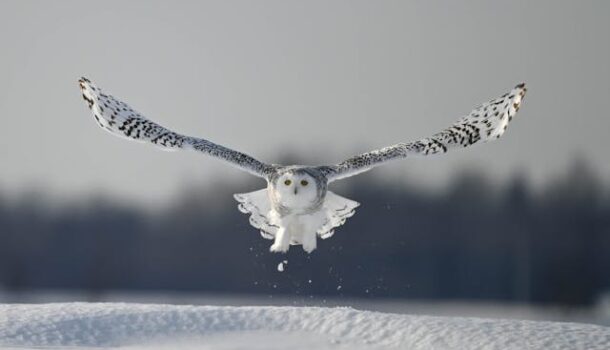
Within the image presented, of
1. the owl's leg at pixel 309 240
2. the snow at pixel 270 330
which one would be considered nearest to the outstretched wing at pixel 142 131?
the owl's leg at pixel 309 240

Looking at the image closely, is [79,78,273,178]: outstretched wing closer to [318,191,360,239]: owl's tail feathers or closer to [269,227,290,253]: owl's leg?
[269,227,290,253]: owl's leg

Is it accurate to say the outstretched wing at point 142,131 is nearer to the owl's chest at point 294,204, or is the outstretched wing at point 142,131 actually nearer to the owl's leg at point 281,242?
the owl's chest at point 294,204

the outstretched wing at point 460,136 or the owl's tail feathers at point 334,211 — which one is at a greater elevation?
the outstretched wing at point 460,136

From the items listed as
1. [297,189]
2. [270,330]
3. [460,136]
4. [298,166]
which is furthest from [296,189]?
[270,330]

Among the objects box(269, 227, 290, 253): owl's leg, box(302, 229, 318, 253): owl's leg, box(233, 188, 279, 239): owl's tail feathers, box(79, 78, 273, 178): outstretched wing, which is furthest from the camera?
box(233, 188, 279, 239): owl's tail feathers

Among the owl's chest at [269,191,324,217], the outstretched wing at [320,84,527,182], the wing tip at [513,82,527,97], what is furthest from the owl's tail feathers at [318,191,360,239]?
the wing tip at [513,82,527,97]

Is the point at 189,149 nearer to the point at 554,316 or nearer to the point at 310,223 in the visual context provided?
the point at 310,223
